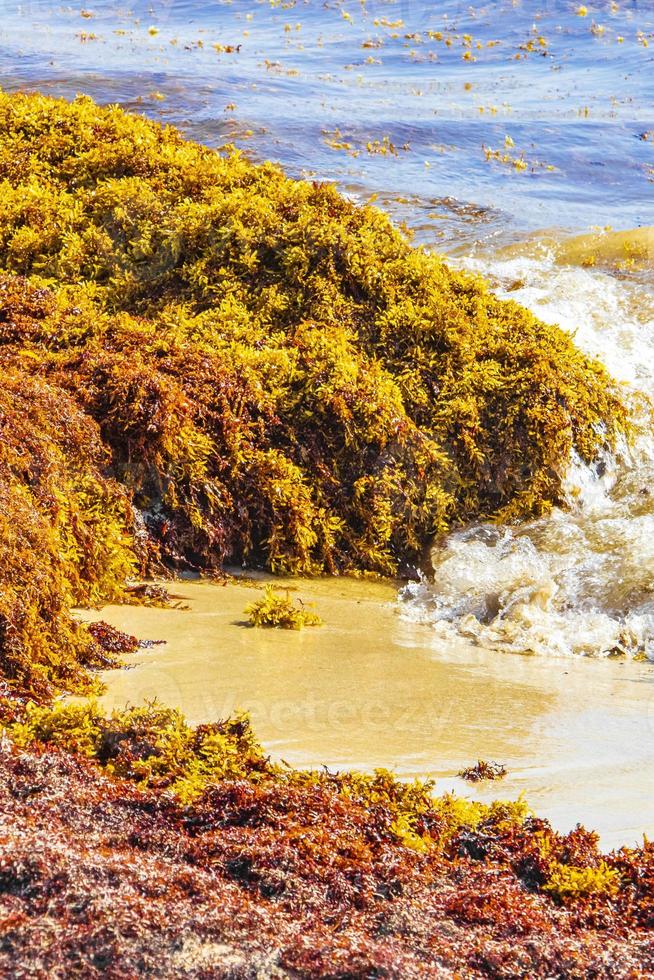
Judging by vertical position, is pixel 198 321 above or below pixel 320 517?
above

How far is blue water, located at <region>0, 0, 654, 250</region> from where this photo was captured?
12023mm

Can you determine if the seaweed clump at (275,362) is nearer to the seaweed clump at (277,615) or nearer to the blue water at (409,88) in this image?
the seaweed clump at (277,615)

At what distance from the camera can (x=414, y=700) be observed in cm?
360

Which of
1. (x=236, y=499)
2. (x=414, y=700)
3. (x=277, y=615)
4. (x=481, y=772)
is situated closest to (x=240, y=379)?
(x=236, y=499)

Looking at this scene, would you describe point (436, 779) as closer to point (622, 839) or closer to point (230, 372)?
point (622, 839)

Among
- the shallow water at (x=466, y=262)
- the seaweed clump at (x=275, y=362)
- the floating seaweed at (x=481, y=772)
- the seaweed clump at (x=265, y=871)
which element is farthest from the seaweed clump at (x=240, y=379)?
the floating seaweed at (x=481, y=772)

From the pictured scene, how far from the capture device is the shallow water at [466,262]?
3.40 m

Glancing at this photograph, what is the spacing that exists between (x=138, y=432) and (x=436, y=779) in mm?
2521

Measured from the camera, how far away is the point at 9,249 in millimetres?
6367

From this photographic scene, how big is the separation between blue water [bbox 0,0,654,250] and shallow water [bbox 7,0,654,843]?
0.06 metres

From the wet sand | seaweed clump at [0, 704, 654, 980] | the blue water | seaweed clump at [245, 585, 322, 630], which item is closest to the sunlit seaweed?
seaweed clump at [0, 704, 654, 980]

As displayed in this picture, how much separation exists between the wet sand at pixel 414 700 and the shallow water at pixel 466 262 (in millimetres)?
12

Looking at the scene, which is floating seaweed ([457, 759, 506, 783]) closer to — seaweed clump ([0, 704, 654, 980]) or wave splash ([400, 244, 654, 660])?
seaweed clump ([0, 704, 654, 980])

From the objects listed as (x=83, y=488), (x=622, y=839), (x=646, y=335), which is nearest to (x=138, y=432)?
(x=83, y=488)
